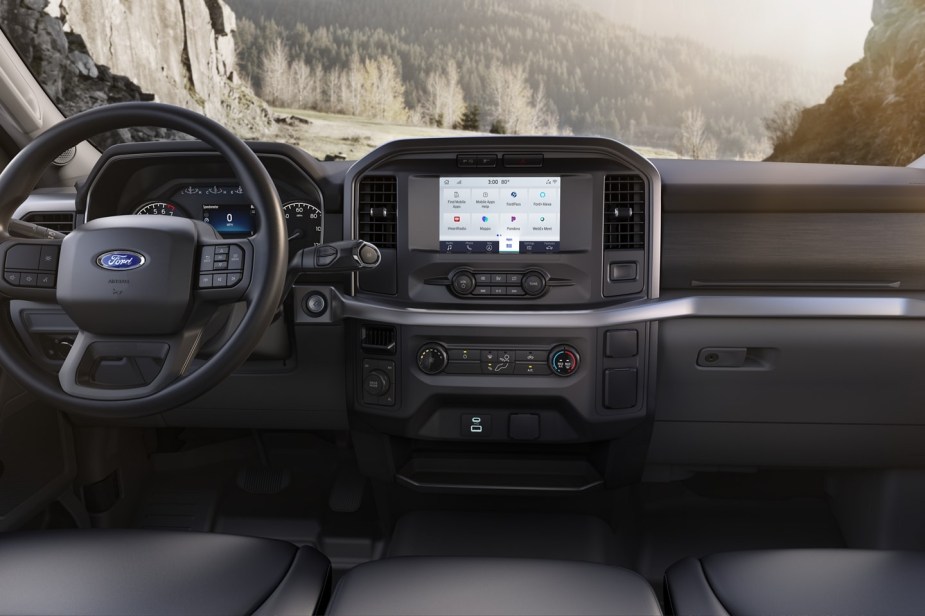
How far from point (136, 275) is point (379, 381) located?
807mm

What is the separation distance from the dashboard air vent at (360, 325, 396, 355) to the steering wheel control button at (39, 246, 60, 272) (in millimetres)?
812

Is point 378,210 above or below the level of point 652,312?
above

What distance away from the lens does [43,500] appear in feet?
7.00

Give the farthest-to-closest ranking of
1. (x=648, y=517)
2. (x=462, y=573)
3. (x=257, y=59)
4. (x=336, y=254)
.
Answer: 1. (x=648, y=517)
2. (x=257, y=59)
3. (x=336, y=254)
4. (x=462, y=573)

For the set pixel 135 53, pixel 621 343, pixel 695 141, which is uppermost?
pixel 135 53

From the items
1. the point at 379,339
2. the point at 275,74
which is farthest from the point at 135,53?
the point at 379,339

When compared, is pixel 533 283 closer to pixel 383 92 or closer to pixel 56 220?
pixel 383 92

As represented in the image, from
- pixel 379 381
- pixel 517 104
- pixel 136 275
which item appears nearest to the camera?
pixel 136 275

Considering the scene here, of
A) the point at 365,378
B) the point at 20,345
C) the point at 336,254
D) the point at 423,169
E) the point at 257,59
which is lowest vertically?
the point at 365,378

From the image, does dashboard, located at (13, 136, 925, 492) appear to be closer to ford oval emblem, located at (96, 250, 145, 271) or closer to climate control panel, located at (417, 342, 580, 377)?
climate control panel, located at (417, 342, 580, 377)

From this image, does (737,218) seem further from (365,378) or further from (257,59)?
(257,59)

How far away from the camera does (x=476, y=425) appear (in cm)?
203

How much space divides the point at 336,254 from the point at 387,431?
801 millimetres

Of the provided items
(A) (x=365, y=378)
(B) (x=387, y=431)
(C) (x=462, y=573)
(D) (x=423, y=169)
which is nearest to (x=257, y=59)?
(D) (x=423, y=169)
